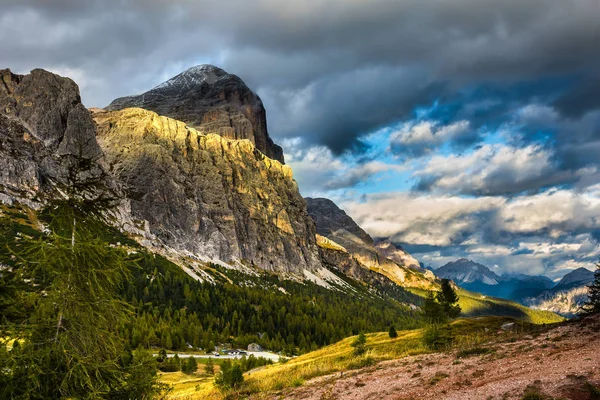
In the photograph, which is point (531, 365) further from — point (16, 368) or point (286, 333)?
point (286, 333)

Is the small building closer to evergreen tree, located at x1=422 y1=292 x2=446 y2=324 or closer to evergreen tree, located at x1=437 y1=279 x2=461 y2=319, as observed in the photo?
evergreen tree, located at x1=437 y1=279 x2=461 y2=319

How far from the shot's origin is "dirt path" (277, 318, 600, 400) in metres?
16.4

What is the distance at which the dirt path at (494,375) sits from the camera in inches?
645

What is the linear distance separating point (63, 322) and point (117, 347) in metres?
2.32

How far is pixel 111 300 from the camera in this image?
1435cm

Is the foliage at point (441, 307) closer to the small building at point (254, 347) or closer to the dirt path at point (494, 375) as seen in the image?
the dirt path at point (494, 375)

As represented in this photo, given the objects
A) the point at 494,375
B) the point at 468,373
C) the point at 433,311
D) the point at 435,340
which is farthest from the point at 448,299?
the point at 494,375

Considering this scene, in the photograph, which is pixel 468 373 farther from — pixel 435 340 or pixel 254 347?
pixel 254 347

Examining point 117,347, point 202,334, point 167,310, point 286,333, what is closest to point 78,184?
point 117,347

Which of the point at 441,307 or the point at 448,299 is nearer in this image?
the point at 441,307

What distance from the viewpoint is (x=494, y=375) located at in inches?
795

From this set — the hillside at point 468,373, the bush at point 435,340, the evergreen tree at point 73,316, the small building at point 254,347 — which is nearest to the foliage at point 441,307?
the bush at point 435,340

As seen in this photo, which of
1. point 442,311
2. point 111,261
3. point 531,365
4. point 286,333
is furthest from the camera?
point 286,333

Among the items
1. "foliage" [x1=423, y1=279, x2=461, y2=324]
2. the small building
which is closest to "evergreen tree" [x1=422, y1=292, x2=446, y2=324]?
"foliage" [x1=423, y1=279, x2=461, y2=324]
